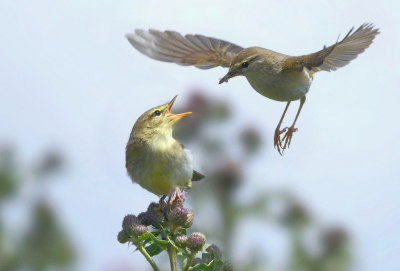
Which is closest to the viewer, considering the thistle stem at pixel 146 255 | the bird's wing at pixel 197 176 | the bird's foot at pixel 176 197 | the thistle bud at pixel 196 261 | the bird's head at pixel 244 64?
the thistle stem at pixel 146 255

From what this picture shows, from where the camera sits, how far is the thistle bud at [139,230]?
376 cm

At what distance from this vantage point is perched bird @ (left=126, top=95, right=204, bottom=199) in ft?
15.5

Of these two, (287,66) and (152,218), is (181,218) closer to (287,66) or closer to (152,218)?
(152,218)

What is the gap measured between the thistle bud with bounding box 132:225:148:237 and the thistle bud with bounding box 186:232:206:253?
0.32 m

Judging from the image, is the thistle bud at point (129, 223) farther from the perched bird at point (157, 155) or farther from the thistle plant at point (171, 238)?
the perched bird at point (157, 155)

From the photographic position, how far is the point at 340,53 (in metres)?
5.04

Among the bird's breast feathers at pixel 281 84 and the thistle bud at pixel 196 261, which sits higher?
the bird's breast feathers at pixel 281 84

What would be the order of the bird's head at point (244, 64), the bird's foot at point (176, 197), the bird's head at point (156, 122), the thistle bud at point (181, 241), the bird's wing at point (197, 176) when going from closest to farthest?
the thistle bud at point (181, 241) → the bird's foot at point (176, 197) → the bird's head at point (244, 64) → the bird's head at point (156, 122) → the bird's wing at point (197, 176)

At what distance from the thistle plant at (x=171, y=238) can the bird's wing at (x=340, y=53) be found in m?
1.75

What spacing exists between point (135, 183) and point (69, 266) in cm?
264

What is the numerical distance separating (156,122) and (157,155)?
18.2 inches

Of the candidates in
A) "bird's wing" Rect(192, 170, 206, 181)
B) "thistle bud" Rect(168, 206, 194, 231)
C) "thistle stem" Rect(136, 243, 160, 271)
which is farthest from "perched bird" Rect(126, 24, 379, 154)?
"thistle stem" Rect(136, 243, 160, 271)

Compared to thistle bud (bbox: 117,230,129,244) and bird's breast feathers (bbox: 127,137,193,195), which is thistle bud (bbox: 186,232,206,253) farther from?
bird's breast feathers (bbox: 127,137,193,195)

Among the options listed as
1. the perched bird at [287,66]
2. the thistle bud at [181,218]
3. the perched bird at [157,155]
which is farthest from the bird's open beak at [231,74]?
the thistle bud at [181,218]
